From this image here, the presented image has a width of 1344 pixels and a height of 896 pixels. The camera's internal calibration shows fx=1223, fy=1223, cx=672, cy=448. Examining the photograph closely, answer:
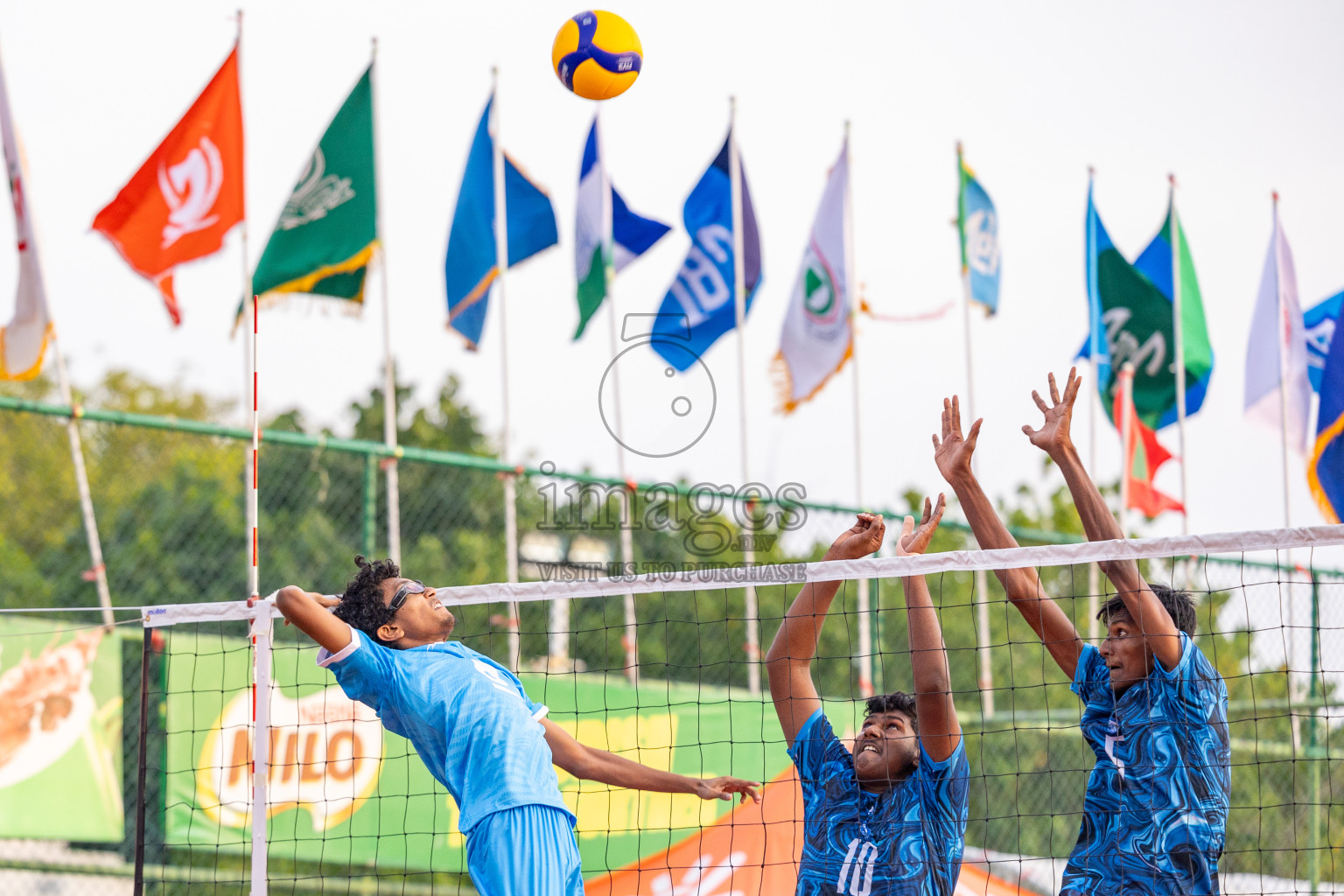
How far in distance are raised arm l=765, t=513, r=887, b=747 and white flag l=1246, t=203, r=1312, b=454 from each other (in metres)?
9.04

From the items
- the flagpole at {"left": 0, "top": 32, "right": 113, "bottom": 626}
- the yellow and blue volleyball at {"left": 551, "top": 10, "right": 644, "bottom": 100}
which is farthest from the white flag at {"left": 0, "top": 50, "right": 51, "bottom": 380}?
the yellow and blue volleyball at {"left": 551, "top": 10, "right": 644, "bottom": 100}

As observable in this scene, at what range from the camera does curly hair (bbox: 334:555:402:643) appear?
3605mm

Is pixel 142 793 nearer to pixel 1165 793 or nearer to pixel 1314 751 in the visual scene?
pixel 1165 793

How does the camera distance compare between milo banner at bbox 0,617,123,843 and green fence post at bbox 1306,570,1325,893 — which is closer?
milo banner at bbox 0,617,123,843

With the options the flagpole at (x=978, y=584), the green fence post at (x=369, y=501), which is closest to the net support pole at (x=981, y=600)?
the flagpole at (x=978, y=584)

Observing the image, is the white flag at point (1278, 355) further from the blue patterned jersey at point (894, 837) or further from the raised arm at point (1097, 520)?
the blue patterned jersey at point (894, 837)

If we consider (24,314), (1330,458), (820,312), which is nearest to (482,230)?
(820,312)

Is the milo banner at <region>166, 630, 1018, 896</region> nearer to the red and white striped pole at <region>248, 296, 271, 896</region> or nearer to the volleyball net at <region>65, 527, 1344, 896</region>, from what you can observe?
the volleyball net at <region>65, 527, 1344, 896</region>

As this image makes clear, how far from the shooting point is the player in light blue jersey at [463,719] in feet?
10.7

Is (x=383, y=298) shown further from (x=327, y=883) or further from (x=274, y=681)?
(x=327, y=883)

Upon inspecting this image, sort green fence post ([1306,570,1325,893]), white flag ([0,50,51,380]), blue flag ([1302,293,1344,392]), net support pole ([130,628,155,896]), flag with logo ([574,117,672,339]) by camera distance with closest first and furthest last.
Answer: net support pole ([130,628,155,896]) → white flag ([0,50,51,380]) → green fence post ([1306,570,1325,893]) → flag with logo ([574,117,672,339]) → blue flag ([1302,293,1344,392])

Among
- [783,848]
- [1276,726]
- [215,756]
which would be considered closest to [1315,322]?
[1276,726]

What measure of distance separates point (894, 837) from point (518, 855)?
3.41 ft

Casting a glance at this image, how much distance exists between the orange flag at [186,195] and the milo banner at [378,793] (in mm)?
2520
